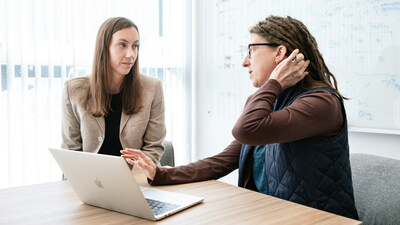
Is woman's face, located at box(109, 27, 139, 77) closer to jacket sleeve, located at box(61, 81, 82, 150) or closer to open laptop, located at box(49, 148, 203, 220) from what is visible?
jacket sleeve, located at box(61, 81, 82, 150)

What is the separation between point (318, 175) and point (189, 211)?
495mm

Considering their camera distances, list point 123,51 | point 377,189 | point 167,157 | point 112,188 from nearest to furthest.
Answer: point 112,188 → point 377,189 → point 123,51 → point 167,157

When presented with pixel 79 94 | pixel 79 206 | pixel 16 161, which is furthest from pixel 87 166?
pixel 16 161

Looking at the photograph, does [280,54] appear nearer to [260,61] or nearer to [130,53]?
[260,61]

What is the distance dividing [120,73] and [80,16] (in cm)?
97

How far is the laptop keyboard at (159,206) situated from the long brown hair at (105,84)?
1046 mm

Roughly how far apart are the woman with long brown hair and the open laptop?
907mm

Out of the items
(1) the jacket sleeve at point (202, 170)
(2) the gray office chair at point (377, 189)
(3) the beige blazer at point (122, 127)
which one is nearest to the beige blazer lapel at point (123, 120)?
(3) the beige blazer at point (122, 127)

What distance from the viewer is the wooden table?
3.69ft

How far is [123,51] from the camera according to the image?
2.31 meters

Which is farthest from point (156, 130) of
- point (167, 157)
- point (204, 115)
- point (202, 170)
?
point (204, 115)

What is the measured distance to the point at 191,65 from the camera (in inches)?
154

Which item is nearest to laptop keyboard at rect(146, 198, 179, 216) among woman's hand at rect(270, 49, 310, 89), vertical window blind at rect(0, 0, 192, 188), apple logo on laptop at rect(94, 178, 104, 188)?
apple logo on laptop at rect(94, 178, 104, 188)

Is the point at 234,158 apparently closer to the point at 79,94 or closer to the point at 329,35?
the point at 79,94
